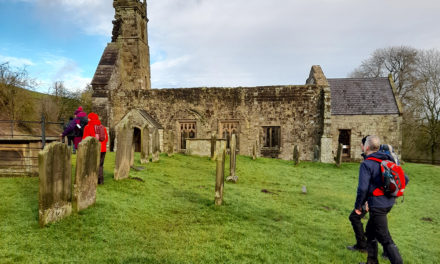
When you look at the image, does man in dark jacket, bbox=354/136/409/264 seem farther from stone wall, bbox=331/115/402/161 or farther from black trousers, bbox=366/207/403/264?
stone wall, bbox=331/115/402/161

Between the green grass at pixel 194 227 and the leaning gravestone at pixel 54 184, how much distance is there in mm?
198

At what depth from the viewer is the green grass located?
143 inches

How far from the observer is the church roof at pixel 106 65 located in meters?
16.1

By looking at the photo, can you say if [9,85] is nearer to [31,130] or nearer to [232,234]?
[31,130]

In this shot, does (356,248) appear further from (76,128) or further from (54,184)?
(76,128)

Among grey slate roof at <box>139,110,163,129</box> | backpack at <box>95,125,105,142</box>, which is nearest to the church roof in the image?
grey slate roof at <box>139,110,163,129</box>

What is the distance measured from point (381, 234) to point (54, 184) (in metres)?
4.83

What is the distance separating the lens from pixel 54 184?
4.14m

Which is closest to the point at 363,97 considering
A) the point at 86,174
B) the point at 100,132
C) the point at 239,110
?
the point at 239,110

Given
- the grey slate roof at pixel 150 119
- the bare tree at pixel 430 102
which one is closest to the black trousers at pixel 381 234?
the grey slate roof at pixel 150 119

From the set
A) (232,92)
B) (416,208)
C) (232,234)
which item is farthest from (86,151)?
(232,92)

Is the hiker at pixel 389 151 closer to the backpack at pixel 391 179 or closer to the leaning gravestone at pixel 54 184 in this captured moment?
the backpack at pixel 391 179

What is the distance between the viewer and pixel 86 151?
472 centimetres

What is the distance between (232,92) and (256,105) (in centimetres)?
164
